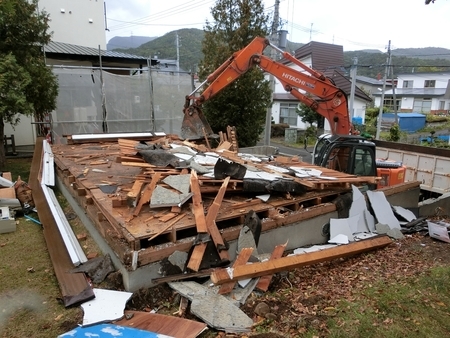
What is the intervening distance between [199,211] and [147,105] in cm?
999

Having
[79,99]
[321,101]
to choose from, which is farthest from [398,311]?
[79,99]

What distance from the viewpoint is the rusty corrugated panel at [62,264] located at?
3.83 m

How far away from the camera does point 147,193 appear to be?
197 inches

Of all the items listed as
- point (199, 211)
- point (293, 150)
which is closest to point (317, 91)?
point (199, 211)

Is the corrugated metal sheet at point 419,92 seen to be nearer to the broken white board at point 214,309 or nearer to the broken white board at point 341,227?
the broken white board at point 341,227

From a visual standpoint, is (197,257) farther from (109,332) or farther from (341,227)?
(341,227)

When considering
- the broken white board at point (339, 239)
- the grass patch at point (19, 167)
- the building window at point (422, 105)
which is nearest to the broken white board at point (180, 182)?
the broken white board at point (339, 239)

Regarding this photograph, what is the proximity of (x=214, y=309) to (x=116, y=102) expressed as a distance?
445 inches

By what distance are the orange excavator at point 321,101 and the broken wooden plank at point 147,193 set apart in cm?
408

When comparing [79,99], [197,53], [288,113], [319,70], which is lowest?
[288,113]

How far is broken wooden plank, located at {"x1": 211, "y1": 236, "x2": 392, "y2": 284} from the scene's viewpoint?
399 cm

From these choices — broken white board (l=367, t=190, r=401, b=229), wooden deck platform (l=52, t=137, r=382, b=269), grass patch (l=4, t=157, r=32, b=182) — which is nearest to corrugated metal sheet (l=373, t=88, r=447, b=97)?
broken white board (l=367, t=190, r=401, b=229)

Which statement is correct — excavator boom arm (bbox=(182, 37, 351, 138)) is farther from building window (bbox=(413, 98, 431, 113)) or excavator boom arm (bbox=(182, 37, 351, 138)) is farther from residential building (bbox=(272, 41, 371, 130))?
building window (bbox=(413, 98, 431, 113))

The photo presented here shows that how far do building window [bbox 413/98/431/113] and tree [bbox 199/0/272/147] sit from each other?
3263 centimetres
